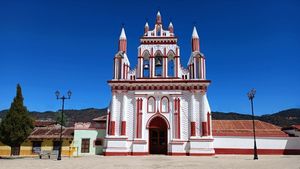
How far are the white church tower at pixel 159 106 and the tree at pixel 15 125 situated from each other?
856cm

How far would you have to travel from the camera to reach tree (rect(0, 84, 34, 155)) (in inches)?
1003

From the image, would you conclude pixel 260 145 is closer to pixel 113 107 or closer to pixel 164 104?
pixel 164 104

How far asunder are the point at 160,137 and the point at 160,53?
32.5ft

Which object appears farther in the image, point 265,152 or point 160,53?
point 160,53

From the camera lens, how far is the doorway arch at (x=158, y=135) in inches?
1112

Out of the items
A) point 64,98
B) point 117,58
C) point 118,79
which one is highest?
point 117,58

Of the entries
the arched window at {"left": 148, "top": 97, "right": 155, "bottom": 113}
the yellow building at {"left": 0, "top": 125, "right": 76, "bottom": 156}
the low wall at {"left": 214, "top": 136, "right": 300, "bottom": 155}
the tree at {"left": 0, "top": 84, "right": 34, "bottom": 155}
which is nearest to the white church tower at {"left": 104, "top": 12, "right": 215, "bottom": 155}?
the arched window at {"left": 148, "top": 97, "right": 155, "bottom": 113}

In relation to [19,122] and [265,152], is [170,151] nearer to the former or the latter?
[265,152]

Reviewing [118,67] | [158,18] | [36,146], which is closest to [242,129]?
[118,67]

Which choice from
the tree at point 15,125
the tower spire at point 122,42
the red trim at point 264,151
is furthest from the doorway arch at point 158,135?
the tree at point 15,125

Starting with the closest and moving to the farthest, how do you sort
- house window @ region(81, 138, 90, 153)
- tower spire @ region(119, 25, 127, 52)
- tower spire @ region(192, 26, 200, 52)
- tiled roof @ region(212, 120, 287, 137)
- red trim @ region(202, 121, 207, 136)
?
red trim @ region(202, 121, 207, 136)
tiled roof @ region(212, 120, 287, 137)
house window @ region(81, 138, 90, 153)
tower spire @ region(192, 26, 200, 52)
tower spire @ region(119, 25, 127, 52)

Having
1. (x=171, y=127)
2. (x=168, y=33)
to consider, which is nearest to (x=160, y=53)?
(x=168, y=33)

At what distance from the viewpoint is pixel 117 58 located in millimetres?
29766

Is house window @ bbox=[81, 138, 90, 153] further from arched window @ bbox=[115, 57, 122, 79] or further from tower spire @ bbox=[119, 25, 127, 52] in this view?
tower spire @ bbox=[119, 25, 127, 52]
